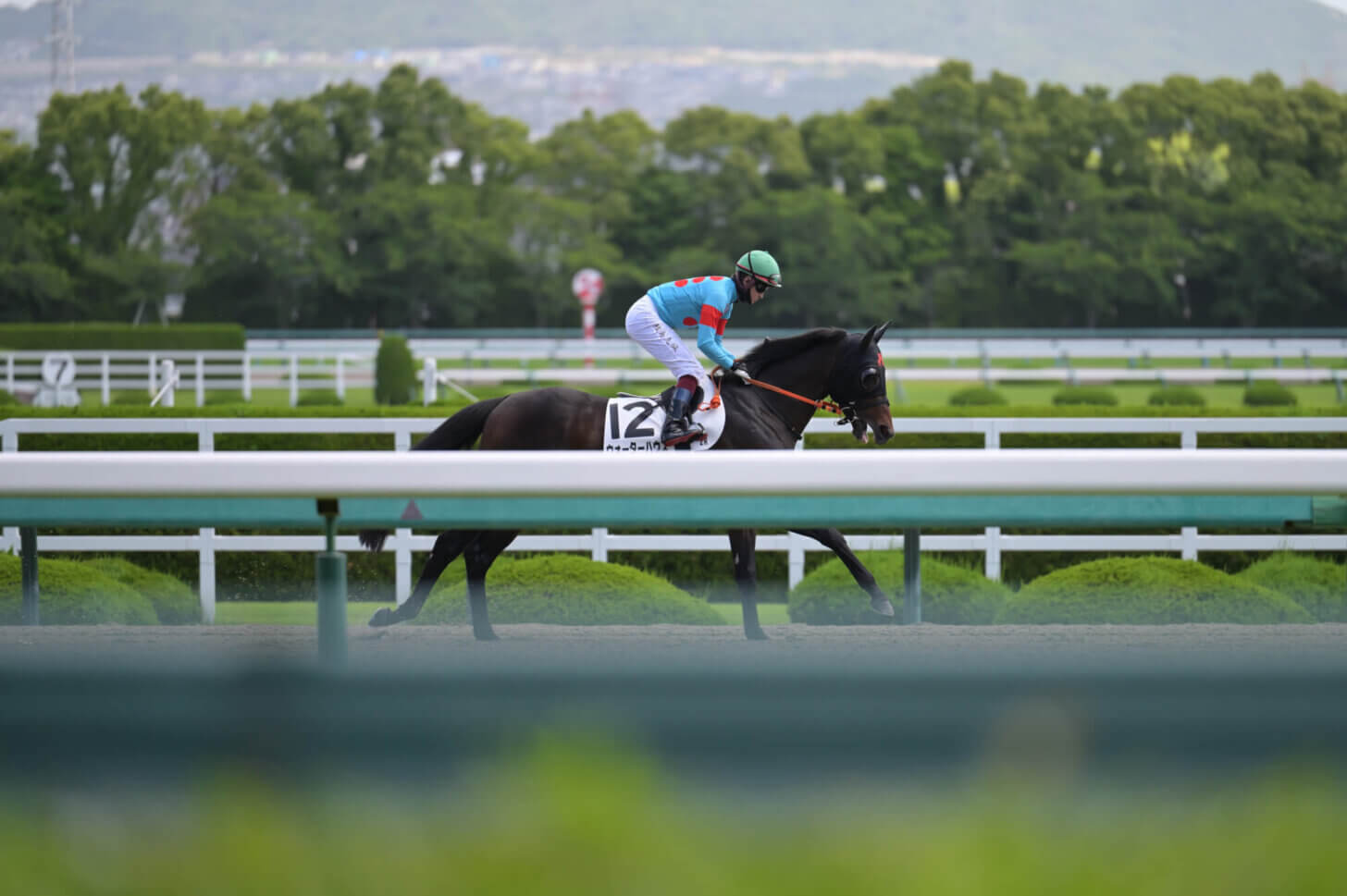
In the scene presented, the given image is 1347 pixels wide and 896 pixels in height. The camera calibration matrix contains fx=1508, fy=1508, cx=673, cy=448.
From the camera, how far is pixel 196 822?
2.03 m

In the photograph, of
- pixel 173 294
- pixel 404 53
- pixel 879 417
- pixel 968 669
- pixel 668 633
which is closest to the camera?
pixel 968 669

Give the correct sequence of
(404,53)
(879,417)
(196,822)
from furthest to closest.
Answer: (404,53) → (879,417) → (196,822)

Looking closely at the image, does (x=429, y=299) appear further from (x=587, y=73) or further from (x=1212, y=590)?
(x=587, y=73)

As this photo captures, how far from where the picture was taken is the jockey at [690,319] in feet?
19.9

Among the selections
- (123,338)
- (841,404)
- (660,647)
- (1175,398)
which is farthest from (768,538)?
(123,338)

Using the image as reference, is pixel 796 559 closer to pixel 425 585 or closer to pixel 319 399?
pixel 425 585

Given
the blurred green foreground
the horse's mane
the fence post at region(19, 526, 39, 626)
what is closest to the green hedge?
the horse's mane

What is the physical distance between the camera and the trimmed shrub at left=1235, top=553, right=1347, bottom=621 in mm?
2330

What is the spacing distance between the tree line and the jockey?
4289 centimetres

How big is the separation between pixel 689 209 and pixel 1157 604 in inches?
2032

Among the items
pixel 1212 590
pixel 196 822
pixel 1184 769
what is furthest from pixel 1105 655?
pixel 196 822

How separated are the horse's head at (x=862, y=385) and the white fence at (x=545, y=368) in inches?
412

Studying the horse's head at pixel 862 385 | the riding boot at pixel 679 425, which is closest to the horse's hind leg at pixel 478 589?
the riding boot at pixel 679 425

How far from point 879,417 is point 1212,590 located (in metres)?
4.04
